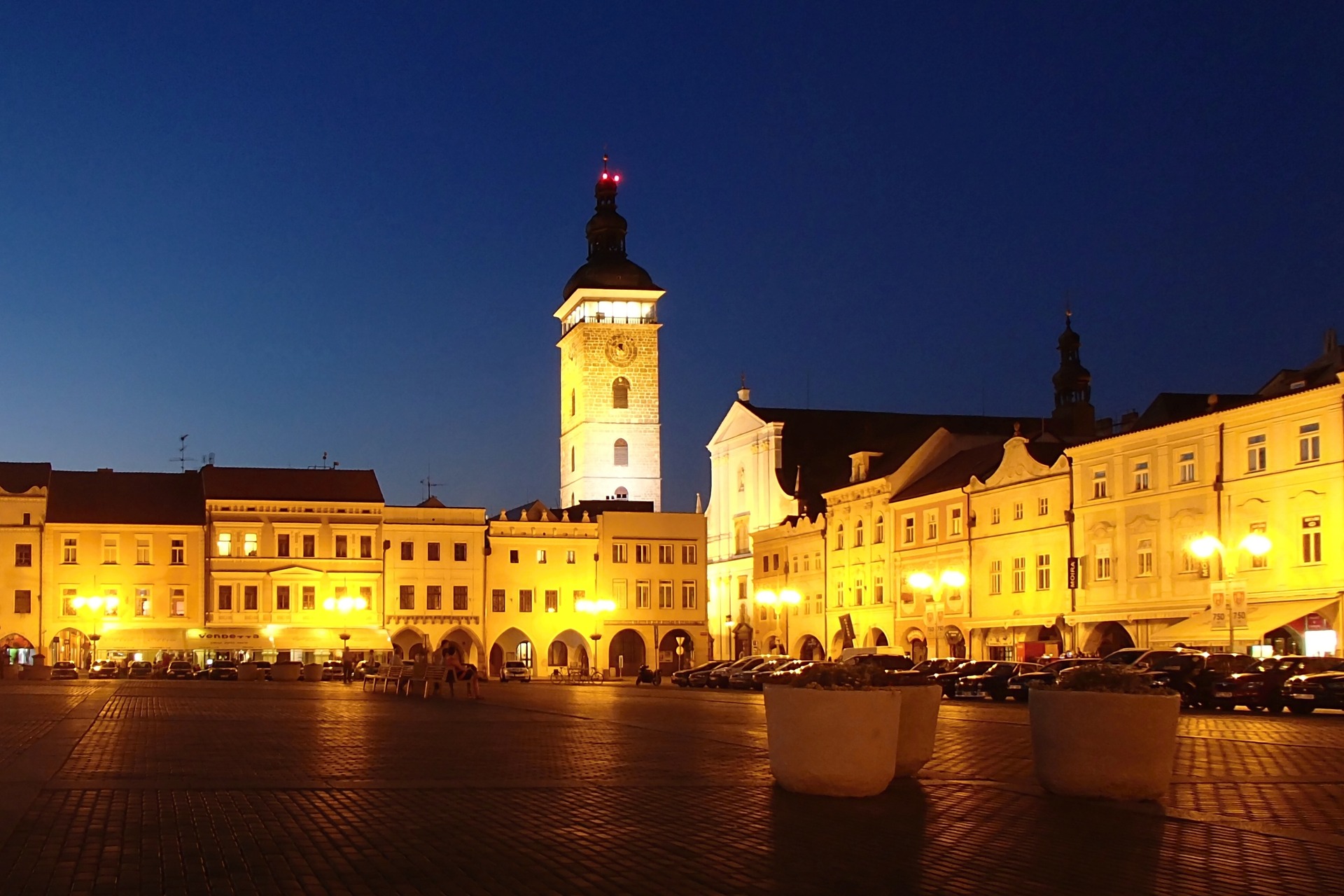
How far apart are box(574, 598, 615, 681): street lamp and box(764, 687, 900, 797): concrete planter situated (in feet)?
262

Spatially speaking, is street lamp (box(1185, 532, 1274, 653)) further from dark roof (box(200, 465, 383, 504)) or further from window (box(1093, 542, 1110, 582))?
dark roof (box(200, 465, 383, 504))

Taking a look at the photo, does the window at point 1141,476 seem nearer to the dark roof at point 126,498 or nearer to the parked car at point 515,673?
the parked car at point 515,673

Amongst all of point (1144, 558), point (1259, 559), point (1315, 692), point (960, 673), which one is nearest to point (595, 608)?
point (1144, 558)

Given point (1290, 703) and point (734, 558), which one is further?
point (734, 558)

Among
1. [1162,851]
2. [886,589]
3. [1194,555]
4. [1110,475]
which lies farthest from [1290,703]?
[886,589]

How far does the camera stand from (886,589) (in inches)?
3312

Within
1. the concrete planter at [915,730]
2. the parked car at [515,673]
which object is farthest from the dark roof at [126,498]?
the concrete planter at [915,730]

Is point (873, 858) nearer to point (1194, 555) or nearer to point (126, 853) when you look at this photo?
point (126, 853)

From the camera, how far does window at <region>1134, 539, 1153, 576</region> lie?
62031mm

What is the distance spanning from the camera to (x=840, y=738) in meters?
15.2

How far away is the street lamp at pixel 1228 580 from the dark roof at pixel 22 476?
6259cm

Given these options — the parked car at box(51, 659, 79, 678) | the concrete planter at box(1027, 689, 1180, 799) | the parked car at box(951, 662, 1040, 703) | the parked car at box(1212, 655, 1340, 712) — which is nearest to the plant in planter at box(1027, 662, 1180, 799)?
the concrete planter at box(1027, 689, 1180, 799)

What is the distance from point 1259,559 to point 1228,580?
2.56m

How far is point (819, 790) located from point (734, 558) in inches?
3608
